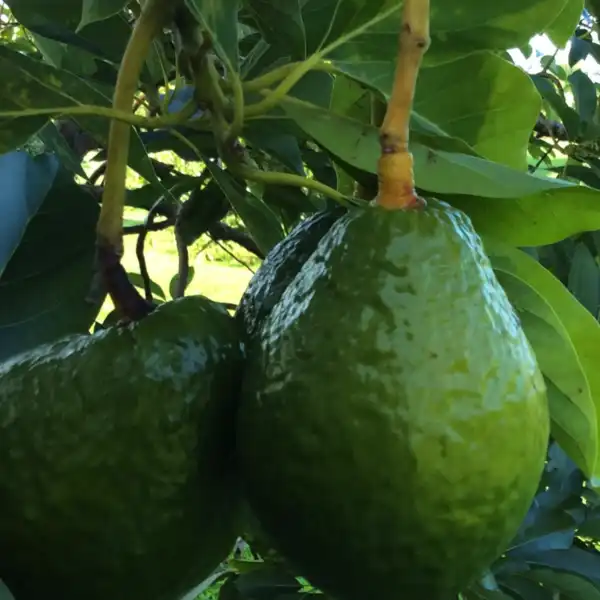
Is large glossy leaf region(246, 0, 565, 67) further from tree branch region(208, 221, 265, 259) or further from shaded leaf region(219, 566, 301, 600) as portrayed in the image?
shaded leaf region(219, 566, 301, 600)

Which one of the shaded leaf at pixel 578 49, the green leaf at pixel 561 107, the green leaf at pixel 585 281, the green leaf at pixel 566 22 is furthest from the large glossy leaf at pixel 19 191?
the shaded leaf at pixel 578 49

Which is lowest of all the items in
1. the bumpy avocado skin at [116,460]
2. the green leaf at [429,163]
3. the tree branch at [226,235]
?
the bumpy avocado skin at [116,460]

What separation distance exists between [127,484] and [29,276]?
0.21 m

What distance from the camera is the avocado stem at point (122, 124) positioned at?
0.47 m

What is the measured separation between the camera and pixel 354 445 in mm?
378

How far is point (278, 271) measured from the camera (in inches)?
19.7

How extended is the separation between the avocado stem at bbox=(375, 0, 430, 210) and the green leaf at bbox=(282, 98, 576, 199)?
0.12 feet

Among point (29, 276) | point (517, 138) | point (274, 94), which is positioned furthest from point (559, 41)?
point (29, 276)

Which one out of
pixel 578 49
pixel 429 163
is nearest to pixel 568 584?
pixel 429 163

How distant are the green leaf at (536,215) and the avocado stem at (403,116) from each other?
0.09m

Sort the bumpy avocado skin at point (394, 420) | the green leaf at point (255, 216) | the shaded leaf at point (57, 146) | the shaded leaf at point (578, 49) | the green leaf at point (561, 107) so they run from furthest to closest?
the shaded leaf at point (578, 49) < the green leaf at point (561, 107) < the shaded leaf at point (57, 146) < the green leaf at point (255, 216) < the bumpy avocado skin at point (394, 420)

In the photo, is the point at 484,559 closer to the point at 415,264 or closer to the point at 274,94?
the point at 415,264

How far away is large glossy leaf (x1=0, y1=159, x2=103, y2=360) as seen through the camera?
1.85 ft

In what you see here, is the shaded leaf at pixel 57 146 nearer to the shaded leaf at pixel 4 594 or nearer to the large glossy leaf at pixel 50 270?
the large glossy leaf at pixel 50 270
